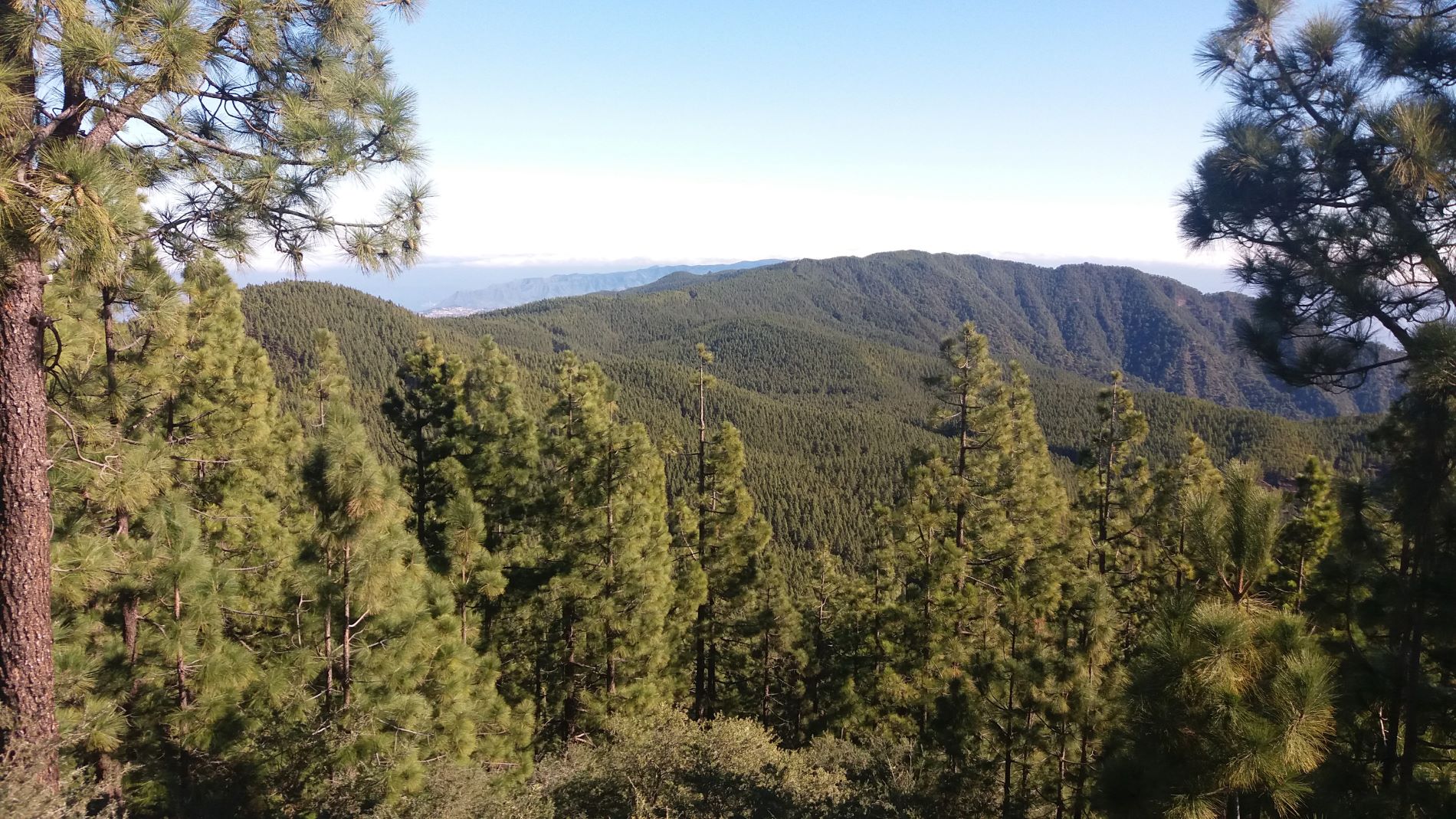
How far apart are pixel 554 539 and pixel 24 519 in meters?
10.9

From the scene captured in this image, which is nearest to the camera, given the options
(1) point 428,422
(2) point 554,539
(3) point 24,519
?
(3) point 24,519

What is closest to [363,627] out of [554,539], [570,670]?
[554,539]

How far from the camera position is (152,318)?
24.6 ft

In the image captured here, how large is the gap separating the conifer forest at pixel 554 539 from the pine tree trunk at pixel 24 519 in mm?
26

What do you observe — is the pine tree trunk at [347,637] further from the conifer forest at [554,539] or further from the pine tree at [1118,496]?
the pine tree at [1118,496]

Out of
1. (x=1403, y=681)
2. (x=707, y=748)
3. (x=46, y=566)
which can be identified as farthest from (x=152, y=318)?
(x=1403, y=681)

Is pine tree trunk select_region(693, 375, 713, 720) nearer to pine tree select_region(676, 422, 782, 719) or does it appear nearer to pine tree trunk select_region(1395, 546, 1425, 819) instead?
pine tree select_region(676, 422, 782, 719)

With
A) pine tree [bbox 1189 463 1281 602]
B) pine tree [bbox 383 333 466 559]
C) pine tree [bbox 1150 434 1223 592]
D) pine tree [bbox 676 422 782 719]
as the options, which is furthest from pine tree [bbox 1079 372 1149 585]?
pine tree [bbox 383 333 466 559]

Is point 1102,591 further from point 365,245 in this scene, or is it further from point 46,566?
point 46,566

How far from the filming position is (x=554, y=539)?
612 inches

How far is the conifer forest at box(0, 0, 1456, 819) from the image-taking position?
445cm

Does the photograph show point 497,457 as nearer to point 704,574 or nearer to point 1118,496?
point 704,574

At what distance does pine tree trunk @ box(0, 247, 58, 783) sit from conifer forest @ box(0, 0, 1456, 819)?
26mm

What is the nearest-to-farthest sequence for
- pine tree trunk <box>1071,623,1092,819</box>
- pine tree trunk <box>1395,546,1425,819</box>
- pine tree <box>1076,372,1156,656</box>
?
pine tree trunk <box>1395,546,1425,819</box> < pine tree trunk <box>1071,623,1092,819</box> < pine tree <box>1076,372,1156,656</box>
